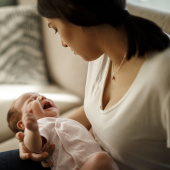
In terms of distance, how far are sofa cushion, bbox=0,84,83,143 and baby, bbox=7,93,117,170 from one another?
0.35 m

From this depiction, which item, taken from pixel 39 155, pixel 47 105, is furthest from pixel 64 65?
pixel 39 155

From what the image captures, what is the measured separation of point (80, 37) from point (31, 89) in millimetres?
1123

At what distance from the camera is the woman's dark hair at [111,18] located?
Result: 2.47 feet

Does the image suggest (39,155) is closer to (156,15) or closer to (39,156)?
(39,156)

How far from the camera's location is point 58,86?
1.98 m

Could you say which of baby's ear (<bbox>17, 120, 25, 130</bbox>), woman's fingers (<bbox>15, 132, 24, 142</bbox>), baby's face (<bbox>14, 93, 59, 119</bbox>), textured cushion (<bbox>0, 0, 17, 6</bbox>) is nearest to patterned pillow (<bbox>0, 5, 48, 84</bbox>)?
textured cushion (<bbox>0, 0, 17, 6</bbox>)

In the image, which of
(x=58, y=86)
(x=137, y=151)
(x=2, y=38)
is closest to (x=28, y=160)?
(x=137, y=151)

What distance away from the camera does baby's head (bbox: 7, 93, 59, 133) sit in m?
1.16

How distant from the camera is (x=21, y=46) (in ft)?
6.28

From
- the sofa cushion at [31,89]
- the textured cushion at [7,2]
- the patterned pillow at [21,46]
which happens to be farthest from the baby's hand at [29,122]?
the textured cushion at [7,2]

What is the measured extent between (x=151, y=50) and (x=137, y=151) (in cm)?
36

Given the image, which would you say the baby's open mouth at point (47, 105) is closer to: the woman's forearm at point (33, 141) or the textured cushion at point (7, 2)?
the woman's forearm at point (33, 141)

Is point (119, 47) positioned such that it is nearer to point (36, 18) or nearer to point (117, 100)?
point (117, 100)

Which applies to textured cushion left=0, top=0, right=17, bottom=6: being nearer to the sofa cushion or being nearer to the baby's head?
the sofa cushion
